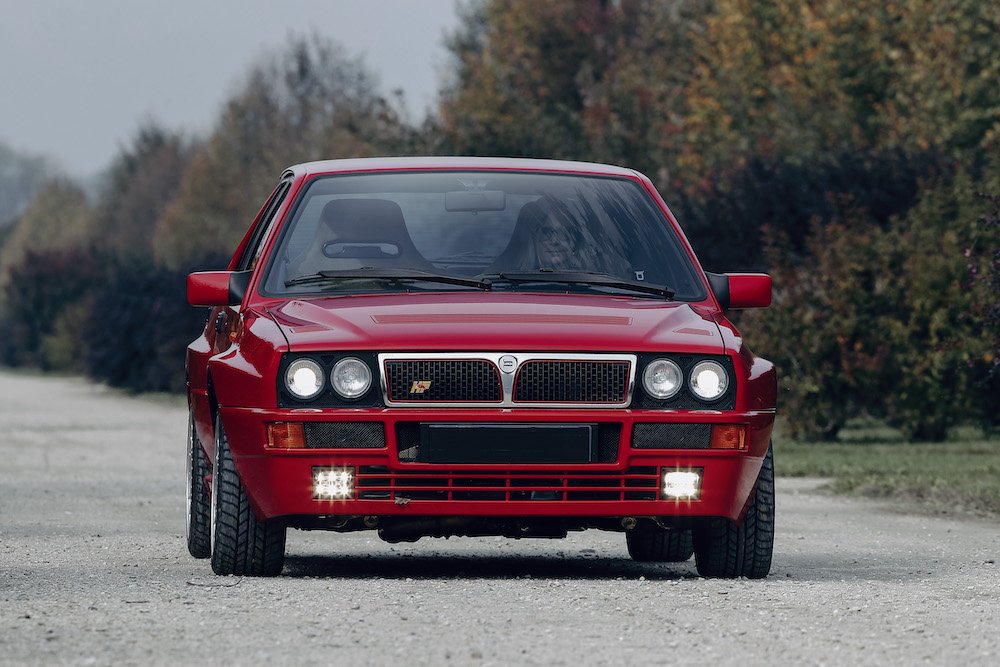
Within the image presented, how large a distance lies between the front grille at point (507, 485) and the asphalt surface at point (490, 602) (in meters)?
0.36

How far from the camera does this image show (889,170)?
1133 inches

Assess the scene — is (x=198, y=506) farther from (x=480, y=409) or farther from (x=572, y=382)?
(x=572, y=382)

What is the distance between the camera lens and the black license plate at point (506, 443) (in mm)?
7980

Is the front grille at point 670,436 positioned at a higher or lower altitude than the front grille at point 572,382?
lower

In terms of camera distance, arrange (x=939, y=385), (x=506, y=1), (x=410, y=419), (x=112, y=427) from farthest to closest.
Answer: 1. (x=506, y=1)
2. (x=112, y=427)
3. (x=939, y=385)
4. (x=410, y=419)

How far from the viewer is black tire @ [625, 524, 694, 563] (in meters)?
9.88

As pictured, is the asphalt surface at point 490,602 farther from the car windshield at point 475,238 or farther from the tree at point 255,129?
the tree at point 255,129

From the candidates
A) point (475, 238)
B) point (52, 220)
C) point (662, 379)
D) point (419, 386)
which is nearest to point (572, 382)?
point (662, 379)

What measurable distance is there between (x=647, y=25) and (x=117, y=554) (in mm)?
44678

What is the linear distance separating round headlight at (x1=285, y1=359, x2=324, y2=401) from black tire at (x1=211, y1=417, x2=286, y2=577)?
444mm

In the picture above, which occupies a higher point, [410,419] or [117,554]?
[410,419]

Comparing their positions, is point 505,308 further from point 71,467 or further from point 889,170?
point 889,170

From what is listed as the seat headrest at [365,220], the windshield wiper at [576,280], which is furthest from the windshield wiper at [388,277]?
the seat headrest at [365,220]

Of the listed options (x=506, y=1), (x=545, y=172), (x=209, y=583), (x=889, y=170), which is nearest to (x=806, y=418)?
(x=889, y=170)
